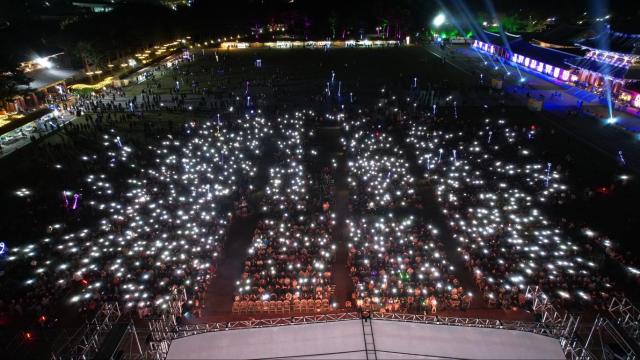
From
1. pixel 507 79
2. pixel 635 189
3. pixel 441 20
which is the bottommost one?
pixel 635 189

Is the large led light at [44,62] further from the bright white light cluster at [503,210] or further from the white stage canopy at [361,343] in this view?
the white stage canopy at [361,343]

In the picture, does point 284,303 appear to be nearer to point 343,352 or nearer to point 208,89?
point 343,352

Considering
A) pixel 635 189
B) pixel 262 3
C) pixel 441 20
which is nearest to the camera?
pixel 635 189

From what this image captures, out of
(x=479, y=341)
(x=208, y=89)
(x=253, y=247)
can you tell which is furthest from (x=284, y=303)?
(x=208, y=89)

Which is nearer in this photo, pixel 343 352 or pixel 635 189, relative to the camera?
pixel 343 352

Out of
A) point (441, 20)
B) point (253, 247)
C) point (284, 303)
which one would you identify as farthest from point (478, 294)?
point (441, 20)

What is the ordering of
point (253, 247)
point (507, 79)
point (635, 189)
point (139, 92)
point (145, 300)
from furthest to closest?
1. point (507, 79)
2. point (139, 92)
3. point (635, 189)
4. point (253, 247)
5. point (145, 300)

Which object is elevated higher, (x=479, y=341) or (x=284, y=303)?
(x=479, y=341)

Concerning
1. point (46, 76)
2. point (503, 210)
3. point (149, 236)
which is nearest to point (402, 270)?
point (503, 210)
